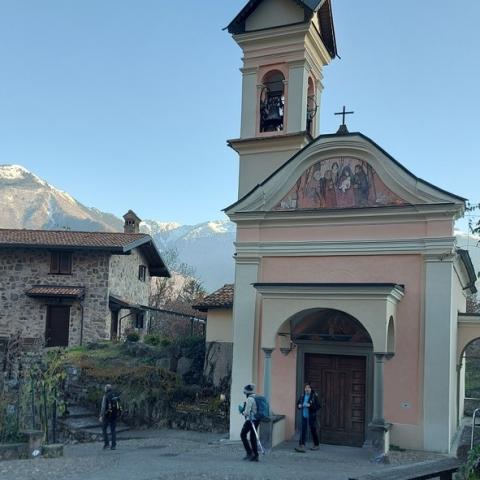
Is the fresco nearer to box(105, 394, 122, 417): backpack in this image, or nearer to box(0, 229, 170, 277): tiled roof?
box(105, 394, 122, 417): backpack

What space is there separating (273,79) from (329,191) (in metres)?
4.79

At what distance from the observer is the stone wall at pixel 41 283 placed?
83.0ft

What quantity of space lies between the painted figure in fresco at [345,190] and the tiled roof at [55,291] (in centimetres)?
1325

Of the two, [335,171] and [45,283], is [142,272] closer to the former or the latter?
[45,283]

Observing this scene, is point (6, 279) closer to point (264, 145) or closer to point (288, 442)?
point (264, 145)

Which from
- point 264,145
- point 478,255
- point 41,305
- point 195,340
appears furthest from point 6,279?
point 478,255

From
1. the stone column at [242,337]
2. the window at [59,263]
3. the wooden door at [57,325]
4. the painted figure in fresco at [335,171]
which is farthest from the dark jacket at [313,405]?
the window at [59,263]

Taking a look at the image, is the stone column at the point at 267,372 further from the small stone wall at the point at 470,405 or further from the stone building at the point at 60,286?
the stone building at the point at 60,286

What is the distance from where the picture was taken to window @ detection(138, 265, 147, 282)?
30203 millimetres

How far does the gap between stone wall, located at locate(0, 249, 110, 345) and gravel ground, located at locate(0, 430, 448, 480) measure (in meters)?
10.2

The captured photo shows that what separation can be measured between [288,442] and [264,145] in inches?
307

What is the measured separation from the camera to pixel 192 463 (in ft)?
38.8

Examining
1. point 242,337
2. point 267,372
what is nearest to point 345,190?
point 242,337

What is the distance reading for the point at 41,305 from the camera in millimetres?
25391
